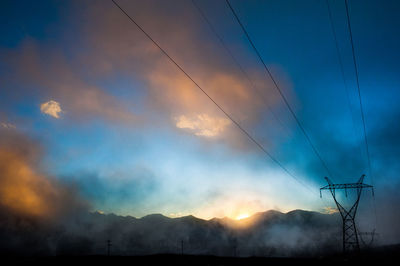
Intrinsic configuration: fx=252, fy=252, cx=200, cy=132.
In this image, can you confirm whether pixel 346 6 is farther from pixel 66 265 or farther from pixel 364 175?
pixel 66 265

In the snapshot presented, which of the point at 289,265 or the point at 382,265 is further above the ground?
the point at 382,265

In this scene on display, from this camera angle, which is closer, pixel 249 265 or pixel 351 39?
pixel 351 39

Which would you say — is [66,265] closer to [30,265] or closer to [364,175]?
[30,265]

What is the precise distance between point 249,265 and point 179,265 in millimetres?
15217

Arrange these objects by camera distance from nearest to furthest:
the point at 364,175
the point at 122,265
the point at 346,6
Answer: the point at 346,6 < the point at 364,175 < the point at 122,265

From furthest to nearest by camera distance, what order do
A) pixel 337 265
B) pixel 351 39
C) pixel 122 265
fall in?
pixel 122 265, pixel 337 265, pixel 351 39

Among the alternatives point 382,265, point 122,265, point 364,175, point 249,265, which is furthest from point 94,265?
point 364,175

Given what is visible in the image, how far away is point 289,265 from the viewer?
52844 millimetres

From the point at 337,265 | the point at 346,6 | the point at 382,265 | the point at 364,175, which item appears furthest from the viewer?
the point at 364,175

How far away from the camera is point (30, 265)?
71.2m

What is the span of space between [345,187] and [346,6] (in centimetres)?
4384

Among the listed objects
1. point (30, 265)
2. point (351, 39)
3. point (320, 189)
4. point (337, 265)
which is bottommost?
point (30, 265)

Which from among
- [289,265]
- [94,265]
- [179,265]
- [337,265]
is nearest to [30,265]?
[94,265]

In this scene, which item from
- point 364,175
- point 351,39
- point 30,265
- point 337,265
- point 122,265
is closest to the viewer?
point 351,39
